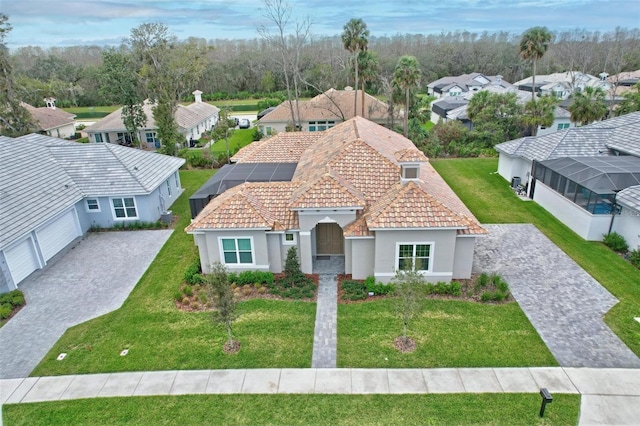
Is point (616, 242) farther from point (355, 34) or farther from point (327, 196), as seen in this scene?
point (355, 34)

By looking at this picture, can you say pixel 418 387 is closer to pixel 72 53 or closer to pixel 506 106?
pixel 506 106

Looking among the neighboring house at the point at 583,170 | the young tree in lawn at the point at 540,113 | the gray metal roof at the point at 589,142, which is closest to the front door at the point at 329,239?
the neighboring house at the point at 583,170

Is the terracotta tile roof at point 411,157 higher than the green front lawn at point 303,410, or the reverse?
the terracotta tile roof at point 411,157

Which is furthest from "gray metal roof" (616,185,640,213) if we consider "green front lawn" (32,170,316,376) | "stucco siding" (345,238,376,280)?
"green front lawn" (32,170,316,376)

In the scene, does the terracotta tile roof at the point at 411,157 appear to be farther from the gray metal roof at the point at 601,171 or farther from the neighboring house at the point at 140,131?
the neighboring house at the point at 140,131

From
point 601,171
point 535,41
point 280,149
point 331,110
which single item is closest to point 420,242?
point 601,171

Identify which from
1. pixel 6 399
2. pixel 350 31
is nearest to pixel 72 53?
pixel 350 31
